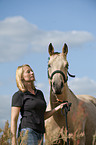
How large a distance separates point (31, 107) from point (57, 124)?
160cm

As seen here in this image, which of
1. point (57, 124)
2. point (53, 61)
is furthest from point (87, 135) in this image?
point (53, 61)

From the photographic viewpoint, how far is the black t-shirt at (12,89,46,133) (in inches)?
142

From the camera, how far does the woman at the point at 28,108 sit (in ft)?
11.7

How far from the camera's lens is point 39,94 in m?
3.99

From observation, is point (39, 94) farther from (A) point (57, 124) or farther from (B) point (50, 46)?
(B) point (50, 46)

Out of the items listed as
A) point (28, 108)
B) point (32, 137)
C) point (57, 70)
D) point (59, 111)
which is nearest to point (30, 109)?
point (28, 108)

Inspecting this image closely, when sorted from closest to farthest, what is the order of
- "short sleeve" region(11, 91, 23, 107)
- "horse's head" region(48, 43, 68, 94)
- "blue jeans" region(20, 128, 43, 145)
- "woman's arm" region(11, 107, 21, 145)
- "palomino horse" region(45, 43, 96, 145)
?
"blue jeans" region(20, 128, 43, 145) < "woman's arm" region(11, 107, 21, 145) < "short sleeve" region(11, 91, 23, 107) < "horse's head" region(48, 43, 68, 94) < "palomino horse" region(45, 43, 96, 145)

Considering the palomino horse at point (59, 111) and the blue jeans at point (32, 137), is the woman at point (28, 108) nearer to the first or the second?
the blue jeans at point (32, 137)

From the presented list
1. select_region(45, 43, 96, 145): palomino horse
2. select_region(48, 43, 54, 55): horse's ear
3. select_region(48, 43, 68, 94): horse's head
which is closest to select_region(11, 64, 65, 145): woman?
select_region(48, 43, 68, 94): horse's head

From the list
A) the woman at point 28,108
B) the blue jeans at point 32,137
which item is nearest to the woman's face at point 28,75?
the woman at point 28,108

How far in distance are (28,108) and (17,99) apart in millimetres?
238

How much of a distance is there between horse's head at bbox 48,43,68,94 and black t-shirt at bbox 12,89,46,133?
75 cm

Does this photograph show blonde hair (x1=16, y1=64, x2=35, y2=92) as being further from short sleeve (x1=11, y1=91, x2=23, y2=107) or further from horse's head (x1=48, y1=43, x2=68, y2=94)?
horse's head (x1=48, y1=43, x2=68, y2=94)

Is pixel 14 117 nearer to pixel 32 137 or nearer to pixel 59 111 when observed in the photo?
pixel 32 137
